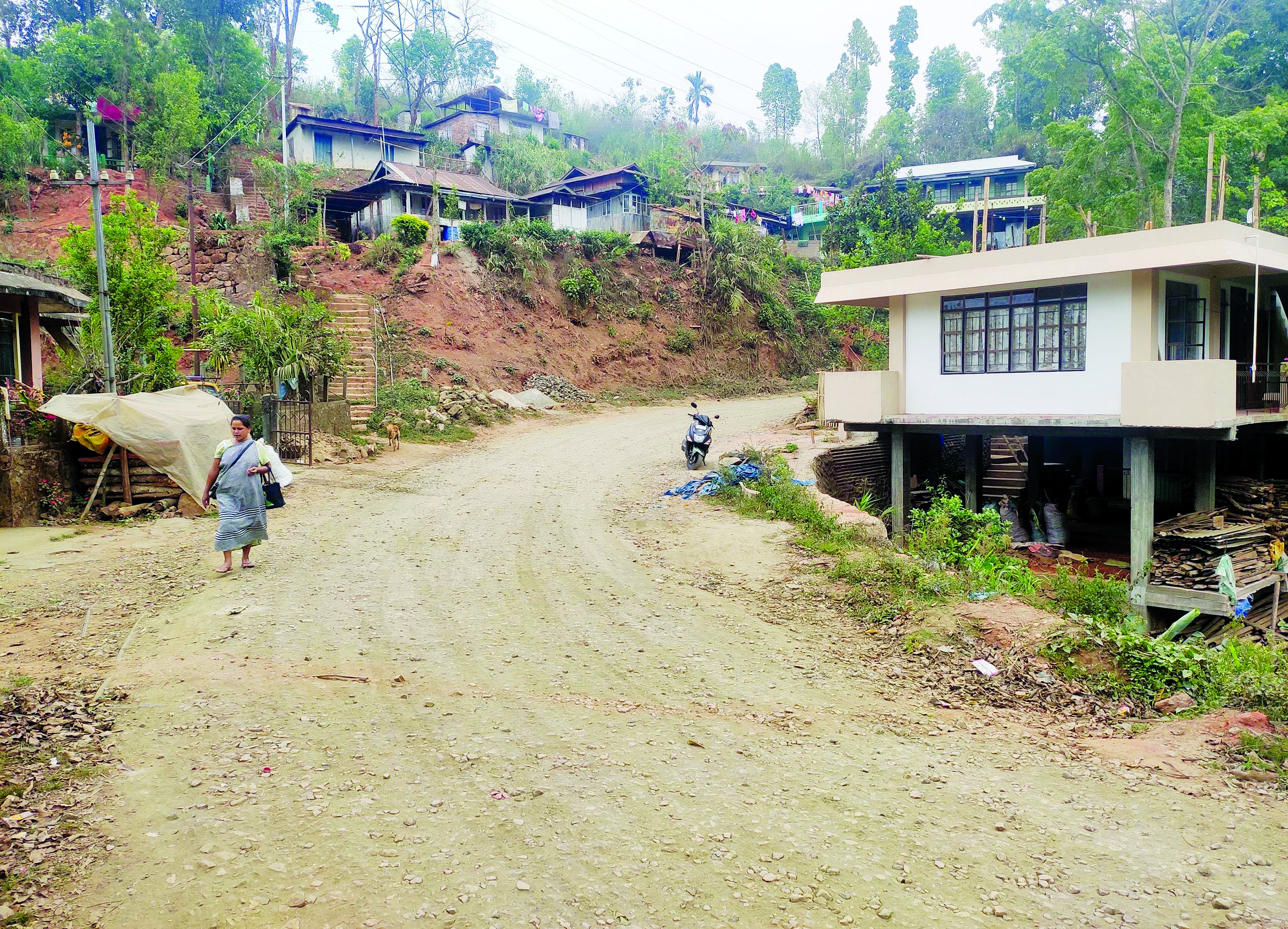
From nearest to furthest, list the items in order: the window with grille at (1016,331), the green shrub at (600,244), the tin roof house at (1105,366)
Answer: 1. the tin roof house at (1105,366)
2. the window with grille at (1016,331)
3. the green shrub at (600,244)

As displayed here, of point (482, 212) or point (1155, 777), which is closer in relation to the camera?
point (1155, 777)

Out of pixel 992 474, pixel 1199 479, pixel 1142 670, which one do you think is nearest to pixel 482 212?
pixel 992 474

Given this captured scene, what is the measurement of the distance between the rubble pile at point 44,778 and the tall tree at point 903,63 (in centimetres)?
7644

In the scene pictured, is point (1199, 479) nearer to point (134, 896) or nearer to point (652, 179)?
point (134, 896)

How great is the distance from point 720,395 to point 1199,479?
20371 mm

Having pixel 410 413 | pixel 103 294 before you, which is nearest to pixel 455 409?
pixel 410 413

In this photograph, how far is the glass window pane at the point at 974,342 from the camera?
1590cm

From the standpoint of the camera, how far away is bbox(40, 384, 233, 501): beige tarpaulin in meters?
12.4

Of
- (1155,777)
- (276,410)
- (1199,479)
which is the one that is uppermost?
(276,410)

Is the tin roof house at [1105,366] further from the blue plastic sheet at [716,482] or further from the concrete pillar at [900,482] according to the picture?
the blue plastic sheet at [716,482]

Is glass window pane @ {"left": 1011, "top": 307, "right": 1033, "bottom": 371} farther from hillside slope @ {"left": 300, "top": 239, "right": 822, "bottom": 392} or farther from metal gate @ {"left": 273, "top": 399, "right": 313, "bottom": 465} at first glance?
hillside slope @ {"left": 300, "top": 239, "right": 822, "bottom": 392}

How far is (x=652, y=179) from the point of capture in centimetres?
4256

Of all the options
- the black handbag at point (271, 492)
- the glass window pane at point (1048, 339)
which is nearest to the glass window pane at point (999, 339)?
the glass window pane at point (1048, 339)

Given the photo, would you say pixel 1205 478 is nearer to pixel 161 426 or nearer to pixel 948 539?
pixel 948 539
